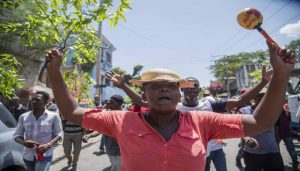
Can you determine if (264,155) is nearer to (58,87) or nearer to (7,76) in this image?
(58,87)

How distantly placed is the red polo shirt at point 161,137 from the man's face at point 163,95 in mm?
129

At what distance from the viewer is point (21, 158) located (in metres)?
4.78

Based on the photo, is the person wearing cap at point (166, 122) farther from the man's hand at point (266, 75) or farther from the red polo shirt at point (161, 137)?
the man's hand at point (266, 75)

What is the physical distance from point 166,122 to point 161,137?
0.19 meters

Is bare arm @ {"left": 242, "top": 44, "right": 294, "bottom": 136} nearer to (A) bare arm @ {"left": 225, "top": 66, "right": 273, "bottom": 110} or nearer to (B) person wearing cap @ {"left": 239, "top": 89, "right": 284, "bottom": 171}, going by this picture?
(A) bare arm @ {"left": 225, "top": 66, "right": 273, "bottom": 110}

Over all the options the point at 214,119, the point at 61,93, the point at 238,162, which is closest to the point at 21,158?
the point at 61,93

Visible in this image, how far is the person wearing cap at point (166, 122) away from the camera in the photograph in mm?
1943

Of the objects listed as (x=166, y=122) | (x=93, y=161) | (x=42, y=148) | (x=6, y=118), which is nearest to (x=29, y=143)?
(x=42, y=148)

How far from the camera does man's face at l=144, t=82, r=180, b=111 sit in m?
2.22

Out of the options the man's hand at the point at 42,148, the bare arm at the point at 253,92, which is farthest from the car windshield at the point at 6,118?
the bare arm at the point at 253,92

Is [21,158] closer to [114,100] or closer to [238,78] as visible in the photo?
[114,100]

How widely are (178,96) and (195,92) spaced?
102 inches

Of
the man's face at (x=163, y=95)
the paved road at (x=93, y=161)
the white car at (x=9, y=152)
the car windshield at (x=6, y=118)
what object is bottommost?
the paved road at (x=93, y=161)

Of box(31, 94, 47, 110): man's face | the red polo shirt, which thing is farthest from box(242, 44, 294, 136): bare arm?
box(31, 94, 47, 110): man's face
